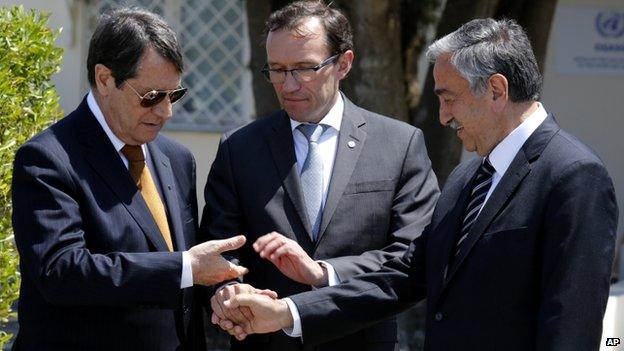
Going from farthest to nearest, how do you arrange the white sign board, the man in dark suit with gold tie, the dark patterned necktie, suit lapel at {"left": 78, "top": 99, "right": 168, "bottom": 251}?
the white sign board
suit lapel at {"left": 78, "top": 99, "right": 168, "bottom": 251}
the man in dark suit with gold tie
the dark patterned necktie

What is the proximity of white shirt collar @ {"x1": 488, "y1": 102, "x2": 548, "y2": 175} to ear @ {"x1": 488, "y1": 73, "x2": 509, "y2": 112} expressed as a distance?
87 mm

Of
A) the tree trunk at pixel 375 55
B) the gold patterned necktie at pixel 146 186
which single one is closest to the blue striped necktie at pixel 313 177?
the gold patterned necktie at pixel 146 186

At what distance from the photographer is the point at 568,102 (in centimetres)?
1079

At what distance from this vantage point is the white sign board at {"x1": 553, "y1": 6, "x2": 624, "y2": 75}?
1070cm

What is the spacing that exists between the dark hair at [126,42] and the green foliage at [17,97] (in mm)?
799

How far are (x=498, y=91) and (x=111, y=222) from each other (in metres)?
1.28

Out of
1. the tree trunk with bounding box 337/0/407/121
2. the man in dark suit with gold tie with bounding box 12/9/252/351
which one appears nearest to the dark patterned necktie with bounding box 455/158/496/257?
the man in dark suit with gold tie with bounding box 12/9/252/351

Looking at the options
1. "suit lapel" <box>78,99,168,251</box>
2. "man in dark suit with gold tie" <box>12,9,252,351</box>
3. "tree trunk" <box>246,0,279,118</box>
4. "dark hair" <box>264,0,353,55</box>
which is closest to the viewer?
"man in dark suit with gold tie" <box>12,9,252,351</box>

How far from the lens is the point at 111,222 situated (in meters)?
3.54

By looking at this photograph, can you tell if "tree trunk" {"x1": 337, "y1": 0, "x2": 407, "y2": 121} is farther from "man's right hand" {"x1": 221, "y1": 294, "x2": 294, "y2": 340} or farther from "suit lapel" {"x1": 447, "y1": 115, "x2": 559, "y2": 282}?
"suit lapel" {"x1": 447, "y1": 115, "x2": 559, "y2": 282}

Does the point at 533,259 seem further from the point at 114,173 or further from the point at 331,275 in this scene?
the point at 114,173

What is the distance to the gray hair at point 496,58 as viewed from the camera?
10.5 ft

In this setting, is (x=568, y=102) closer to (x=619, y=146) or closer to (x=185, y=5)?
(x=619, y=146)

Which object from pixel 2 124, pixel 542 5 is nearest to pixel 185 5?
pixel 542 5
